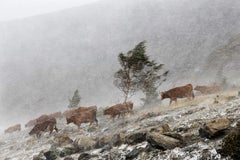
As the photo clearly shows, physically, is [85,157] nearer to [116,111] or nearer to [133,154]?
[133,154]

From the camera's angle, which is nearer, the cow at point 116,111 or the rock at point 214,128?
the rock at point 214,128

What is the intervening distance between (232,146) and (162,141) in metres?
3.69

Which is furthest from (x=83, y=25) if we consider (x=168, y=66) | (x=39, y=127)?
(x=39, y=127)

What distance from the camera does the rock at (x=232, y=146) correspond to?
37.4 feet

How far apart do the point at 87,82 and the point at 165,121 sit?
59.3 m

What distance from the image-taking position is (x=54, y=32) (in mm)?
113375

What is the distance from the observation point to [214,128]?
1402cm

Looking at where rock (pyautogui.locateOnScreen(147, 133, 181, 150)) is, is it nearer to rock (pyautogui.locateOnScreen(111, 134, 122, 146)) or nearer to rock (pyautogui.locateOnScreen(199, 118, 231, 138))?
rock (pyautogui.locateOnScreen(199, 118, 231, 138))

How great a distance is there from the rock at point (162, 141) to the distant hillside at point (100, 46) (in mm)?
39589

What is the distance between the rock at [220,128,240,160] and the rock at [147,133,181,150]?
107 inches

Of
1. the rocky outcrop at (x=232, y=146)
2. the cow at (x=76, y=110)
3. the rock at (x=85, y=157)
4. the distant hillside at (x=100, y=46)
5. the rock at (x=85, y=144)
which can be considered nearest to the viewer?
the rocky outcrop at (x=232, y=146)

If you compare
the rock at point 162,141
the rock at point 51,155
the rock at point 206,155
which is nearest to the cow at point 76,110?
the rock at point 51,155

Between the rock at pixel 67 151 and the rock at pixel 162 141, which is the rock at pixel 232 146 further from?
the rock at pixel 67 151

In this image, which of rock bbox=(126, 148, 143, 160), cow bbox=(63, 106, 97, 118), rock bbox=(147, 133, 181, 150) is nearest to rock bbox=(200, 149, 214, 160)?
rock bbox=(147, 133, 181, 150)
